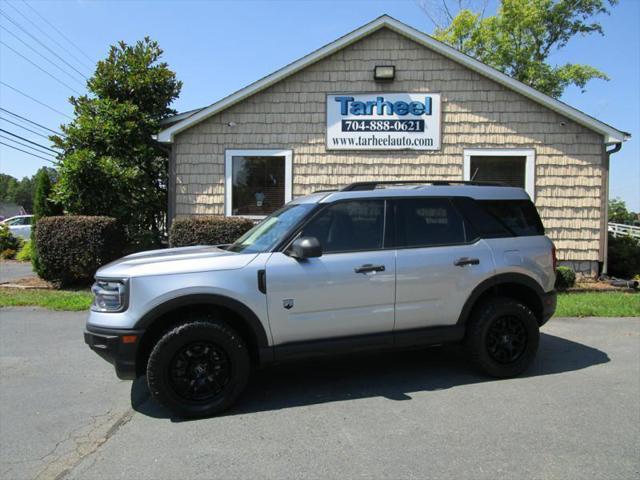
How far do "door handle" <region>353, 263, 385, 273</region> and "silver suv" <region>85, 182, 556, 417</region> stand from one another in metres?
0.02

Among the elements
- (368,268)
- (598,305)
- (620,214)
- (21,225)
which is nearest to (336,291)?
(368,268)

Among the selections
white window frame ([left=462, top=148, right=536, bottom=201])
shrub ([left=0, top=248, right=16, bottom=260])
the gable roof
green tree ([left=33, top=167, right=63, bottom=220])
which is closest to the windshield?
the gable roof

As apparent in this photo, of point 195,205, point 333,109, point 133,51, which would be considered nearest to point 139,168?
point 195,205

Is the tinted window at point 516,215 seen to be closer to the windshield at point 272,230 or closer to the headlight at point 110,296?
the windshield at point 272,230

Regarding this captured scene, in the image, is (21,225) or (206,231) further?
(21,225)

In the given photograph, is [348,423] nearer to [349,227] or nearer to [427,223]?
[349,227]

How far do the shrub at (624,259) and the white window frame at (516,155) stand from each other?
2649 millimetres

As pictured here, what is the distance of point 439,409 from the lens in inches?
165

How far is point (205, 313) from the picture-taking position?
427 centimetres

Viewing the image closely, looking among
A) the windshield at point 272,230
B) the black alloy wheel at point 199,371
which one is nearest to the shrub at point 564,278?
the windshield at point 272,230

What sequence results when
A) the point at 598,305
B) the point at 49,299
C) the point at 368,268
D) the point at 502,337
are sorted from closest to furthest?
the point at 368,268
the point at 502,337
the point at 598,305
the point at 49,299

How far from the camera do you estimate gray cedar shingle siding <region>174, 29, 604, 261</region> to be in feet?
35.0

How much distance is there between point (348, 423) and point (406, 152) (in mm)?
7782

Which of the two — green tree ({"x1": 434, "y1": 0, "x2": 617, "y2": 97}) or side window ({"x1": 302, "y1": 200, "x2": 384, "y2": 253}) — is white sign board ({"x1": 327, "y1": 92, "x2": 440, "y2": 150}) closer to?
side window ({"x1": 302, "y1": 200, "x2": 384, "y2": 253})
